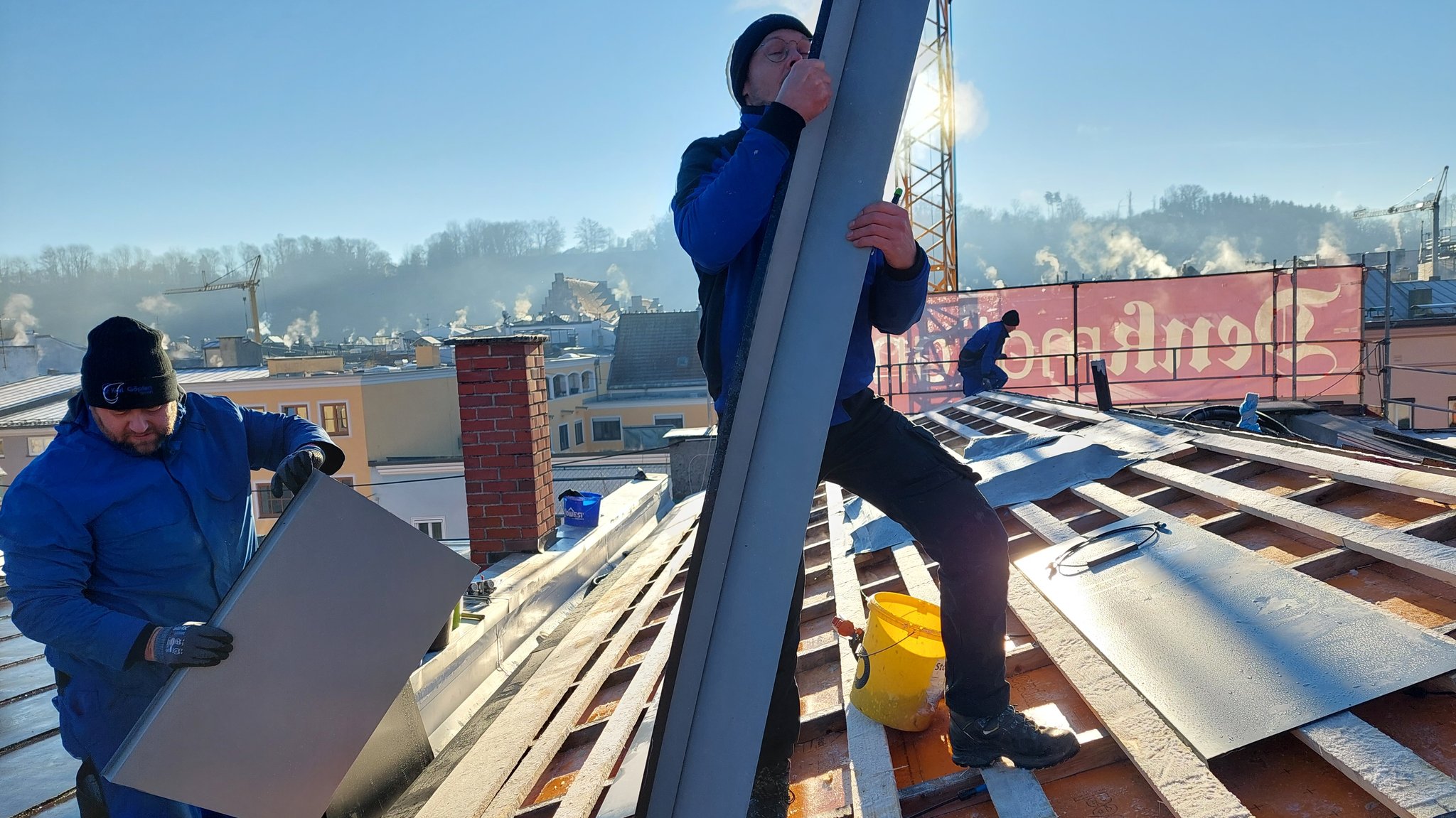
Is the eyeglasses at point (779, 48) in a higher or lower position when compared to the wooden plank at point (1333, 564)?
higher

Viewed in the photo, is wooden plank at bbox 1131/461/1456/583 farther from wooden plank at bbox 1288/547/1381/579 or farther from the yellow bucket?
the yellow bucket

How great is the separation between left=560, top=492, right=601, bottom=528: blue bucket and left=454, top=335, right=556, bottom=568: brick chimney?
2.89 feet

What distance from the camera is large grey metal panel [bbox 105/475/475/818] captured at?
5.68 ft

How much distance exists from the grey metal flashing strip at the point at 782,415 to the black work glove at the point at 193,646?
117 centimetres

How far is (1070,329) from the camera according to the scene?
13.2 m

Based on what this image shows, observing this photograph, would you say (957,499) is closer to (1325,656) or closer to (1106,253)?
(1325,656)

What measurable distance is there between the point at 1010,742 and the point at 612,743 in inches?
44.0

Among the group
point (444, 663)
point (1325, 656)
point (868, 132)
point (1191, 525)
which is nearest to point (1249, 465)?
point (1191, 525)

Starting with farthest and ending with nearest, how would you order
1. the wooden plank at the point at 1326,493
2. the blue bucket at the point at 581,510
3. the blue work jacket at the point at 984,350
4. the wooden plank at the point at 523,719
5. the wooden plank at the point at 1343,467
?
1. the blue work jacket at the point at 984,350
2. the blue bucket at the point at 581,510
3. the wooden plank at the point at 1326,493
4. the wooden plank at the point at 1343,467
5. the wooden plank at the point at 523,719

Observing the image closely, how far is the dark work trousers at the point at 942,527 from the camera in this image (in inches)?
61.2

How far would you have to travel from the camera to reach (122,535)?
205 cm

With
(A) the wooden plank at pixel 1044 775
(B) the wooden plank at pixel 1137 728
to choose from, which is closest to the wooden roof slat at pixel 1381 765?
(B) the wooden plank at pixel 1137 728

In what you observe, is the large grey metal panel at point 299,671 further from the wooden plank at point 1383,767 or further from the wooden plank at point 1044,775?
the wooden plank at point 1383,767

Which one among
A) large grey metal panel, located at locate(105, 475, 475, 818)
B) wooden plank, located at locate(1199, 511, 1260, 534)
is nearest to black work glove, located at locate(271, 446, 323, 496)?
large grey metal panel, located at locate(105, 475, 475, 818)
